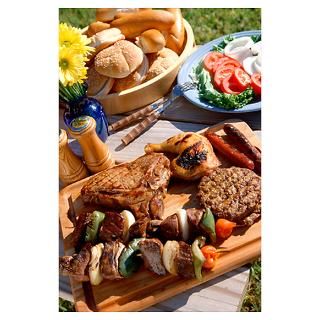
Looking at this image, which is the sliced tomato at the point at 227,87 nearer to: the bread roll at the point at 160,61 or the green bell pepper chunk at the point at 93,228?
the bread roll at the point at 160,61

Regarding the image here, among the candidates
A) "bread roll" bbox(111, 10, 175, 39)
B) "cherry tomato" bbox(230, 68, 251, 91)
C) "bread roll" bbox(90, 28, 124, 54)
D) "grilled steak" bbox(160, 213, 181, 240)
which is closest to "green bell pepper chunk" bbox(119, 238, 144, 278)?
"grilled steak" bbox(160, 213, 181, 240)

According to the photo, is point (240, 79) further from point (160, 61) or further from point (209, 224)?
point (209, 224)

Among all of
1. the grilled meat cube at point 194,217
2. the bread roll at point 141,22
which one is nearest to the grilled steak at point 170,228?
the grilled meat cube at point 194,217

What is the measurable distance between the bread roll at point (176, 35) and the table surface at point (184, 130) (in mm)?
364

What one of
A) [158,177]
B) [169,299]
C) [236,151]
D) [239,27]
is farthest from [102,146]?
[239,27]

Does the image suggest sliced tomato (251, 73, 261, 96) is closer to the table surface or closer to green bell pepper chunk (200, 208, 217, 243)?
the table surface

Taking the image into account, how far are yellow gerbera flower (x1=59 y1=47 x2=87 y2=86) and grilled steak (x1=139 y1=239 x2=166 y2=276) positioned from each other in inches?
34.8

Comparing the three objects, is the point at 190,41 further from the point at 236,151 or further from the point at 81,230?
the point at 81,230

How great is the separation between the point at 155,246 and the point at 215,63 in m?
1.41

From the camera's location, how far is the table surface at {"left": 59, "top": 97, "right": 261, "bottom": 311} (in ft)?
6.62

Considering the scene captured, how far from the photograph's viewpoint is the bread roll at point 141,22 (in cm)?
294

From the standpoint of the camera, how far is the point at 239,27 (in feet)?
15.2

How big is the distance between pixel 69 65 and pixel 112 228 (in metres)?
0.82

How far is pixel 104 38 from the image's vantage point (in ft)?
9.34
